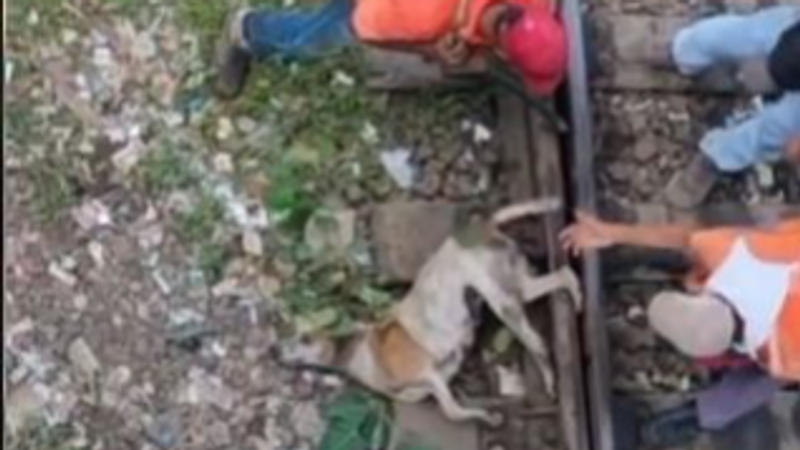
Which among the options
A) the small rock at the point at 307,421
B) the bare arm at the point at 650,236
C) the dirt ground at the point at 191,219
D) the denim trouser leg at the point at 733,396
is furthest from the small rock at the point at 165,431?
the denim trouser leg at the point at 733,396

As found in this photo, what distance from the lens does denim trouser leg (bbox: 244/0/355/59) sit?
5586 millimetres

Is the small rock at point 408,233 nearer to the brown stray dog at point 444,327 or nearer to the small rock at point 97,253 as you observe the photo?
the brown stray dog at point 444,327

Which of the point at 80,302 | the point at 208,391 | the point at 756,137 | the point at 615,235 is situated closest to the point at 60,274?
the point at 80,302

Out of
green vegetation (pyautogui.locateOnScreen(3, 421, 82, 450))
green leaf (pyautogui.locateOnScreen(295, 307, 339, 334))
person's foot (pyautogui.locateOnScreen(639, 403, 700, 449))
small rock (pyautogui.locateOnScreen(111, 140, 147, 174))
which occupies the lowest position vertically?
person's foot (pyautogui.locateOnScreen(639, 403, 700, 449))

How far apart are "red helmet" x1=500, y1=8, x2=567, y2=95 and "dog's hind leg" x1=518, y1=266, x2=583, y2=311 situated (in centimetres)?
67

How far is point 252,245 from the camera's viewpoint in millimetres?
5656

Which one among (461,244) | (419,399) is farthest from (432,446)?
(461,244)

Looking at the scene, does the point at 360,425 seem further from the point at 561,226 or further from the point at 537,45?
the point at 537,45

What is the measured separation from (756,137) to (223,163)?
1.54 m

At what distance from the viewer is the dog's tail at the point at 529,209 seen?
559 cm

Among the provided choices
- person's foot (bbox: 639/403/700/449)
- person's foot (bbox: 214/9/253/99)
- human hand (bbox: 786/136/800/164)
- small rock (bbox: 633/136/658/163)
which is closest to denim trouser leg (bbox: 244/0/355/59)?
person's foot (bbox: 214/9/253/99)

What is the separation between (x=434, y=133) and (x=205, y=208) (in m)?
0.71

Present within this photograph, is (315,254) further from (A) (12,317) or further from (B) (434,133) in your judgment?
(A) (12,317)

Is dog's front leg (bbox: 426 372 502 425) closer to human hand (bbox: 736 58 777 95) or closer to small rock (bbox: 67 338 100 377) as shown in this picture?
small rock (bbox: 67 338 100 377)
